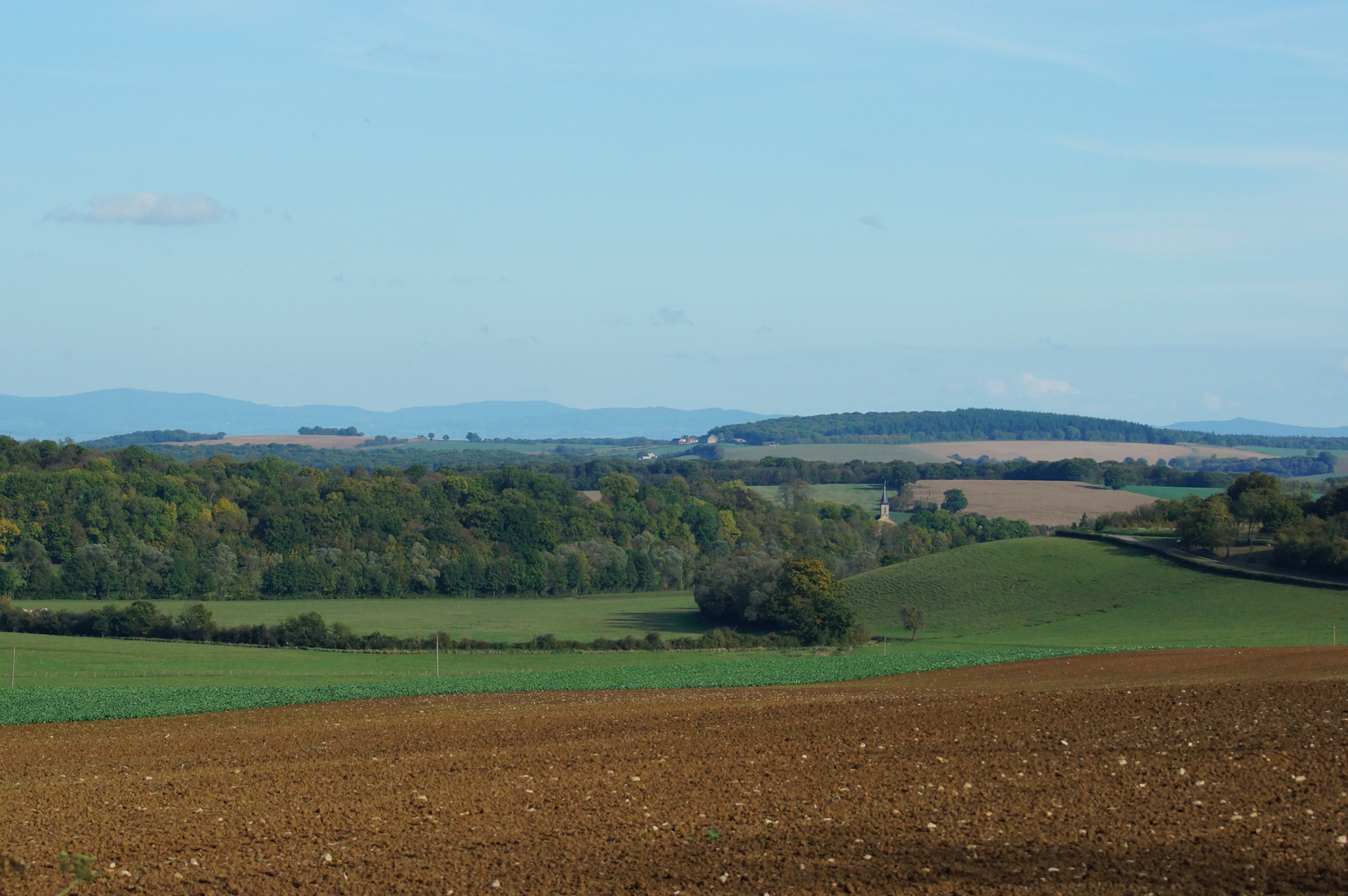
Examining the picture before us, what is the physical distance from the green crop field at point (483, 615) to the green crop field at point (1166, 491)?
6395 centimetres

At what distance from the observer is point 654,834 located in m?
13.1

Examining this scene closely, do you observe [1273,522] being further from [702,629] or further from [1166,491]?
[1166,491]

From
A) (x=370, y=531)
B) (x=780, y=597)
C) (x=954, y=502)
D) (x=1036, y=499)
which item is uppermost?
(x=1036, y=499)

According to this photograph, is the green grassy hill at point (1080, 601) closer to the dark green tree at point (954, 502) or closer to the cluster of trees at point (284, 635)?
the cluster of trees at point (284, 635)

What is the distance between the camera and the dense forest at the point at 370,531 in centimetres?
9062

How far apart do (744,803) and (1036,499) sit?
128m

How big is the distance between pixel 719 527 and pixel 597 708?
98.1 meters

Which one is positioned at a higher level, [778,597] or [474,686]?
[474,686]

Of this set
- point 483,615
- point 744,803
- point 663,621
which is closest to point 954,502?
point 663,621

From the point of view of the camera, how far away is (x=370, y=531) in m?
105

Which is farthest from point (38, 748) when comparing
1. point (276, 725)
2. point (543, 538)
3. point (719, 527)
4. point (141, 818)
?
point (719, 527)

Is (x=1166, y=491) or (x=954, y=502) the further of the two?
(x=954, y=502)

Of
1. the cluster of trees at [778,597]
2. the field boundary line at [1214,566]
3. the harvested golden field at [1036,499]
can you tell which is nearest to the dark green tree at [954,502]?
the harvested golden field at [1036,499]

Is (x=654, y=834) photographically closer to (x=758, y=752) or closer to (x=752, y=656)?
(x=758, y=752)
